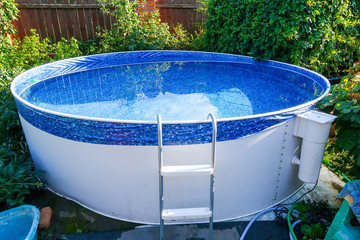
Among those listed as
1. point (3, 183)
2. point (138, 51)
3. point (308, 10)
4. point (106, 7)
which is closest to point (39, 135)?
point (3, 183)

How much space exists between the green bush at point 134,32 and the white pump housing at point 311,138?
4.40 metres

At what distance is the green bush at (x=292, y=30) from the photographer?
4316mm

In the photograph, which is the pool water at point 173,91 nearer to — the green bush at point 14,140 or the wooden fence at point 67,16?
the green bush at point 14,140

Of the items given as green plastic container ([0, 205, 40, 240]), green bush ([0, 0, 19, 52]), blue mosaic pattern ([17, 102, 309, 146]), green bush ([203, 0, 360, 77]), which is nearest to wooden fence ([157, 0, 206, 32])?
green bush ([203, 0, 360, 77])

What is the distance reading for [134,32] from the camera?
19.7 ft

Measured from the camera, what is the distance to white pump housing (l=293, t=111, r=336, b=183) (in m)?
2.26

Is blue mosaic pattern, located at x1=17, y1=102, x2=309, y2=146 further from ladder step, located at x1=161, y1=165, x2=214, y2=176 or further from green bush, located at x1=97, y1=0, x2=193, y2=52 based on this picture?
green bush, located at x1=97, y1=0, x2=193, y2=52

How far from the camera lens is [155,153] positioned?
2.15 meters

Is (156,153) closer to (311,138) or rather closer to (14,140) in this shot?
(311,138)

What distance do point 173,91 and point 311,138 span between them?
2.36 meters

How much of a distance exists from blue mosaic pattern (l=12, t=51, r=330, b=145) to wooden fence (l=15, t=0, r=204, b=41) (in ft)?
5.66

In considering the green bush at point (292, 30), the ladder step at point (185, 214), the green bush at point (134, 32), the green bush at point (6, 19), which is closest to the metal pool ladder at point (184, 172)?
the ladder step at point (185, 214)

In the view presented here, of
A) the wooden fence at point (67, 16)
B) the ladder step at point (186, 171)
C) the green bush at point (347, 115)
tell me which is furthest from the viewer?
the wooden fence at point (67, 16)

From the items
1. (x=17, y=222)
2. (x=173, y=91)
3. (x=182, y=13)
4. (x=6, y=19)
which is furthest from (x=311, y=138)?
(x=6, y=19)
